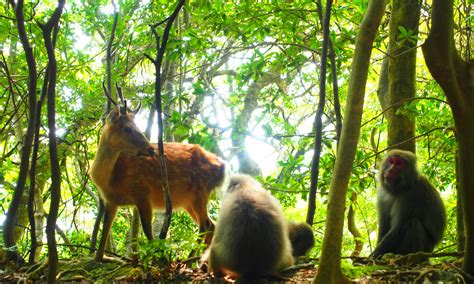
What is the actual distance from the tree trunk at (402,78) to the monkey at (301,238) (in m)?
2.02

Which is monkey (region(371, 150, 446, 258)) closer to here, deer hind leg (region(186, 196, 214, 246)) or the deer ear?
deer hind leg (region(186, 196, 214, 246))

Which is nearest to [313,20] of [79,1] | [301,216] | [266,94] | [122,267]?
[266,94]

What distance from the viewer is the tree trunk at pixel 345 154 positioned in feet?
11.2

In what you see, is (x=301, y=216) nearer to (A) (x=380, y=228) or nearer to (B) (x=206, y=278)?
(A) (x=380, y=228)

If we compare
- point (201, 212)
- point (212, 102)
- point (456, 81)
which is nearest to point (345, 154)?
point (456, 81)

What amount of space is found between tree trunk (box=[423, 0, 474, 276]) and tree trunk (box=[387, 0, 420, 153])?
3229 mm

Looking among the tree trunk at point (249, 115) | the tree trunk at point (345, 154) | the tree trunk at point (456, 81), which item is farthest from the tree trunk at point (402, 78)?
the tree trunk at point (249, 115)

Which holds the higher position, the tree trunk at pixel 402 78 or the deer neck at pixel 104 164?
the tree trunk at pixel 402 78

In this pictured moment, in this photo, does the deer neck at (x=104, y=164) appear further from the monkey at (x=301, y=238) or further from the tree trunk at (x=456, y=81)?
the tree trunk at (x=456, y=81)

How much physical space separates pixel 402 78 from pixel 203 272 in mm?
4141

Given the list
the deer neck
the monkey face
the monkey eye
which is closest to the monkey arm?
the monkey face

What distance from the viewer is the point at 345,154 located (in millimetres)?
3594

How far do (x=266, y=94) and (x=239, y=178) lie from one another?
6025 mm

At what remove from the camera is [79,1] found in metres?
12.8
